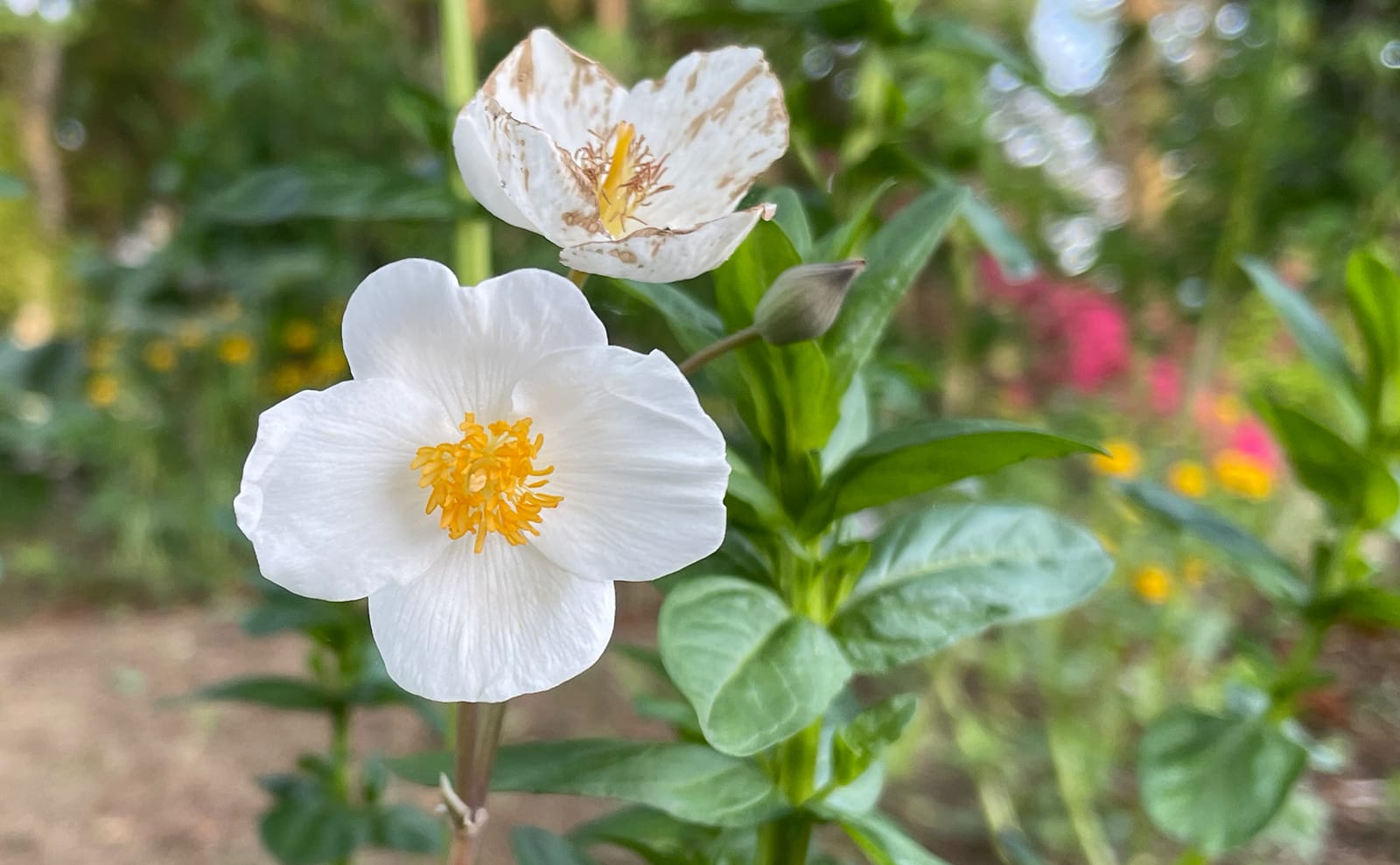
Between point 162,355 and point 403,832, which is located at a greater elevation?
point 403,832

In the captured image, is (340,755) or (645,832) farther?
(340,755)

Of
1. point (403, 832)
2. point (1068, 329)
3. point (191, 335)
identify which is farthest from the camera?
point (191, 335)

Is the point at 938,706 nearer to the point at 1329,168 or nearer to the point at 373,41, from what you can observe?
the point at 1329,168

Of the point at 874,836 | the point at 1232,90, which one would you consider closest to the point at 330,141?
the point at 1232,90

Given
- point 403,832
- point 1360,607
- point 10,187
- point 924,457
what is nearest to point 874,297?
point 924,457

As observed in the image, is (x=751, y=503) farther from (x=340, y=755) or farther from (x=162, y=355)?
(x=162, y=355)

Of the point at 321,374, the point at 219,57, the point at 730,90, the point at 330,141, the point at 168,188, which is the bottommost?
the point at 321,374
